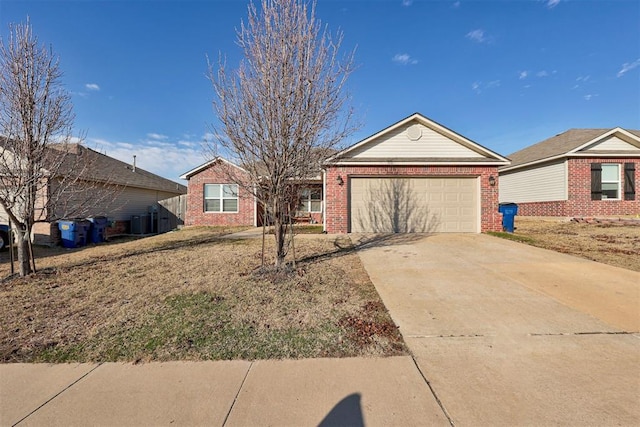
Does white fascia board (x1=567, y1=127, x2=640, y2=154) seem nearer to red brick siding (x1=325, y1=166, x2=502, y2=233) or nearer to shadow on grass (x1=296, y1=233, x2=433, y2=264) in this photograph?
red brick siding (x1=325, y1=166, x2=502, y2=233)

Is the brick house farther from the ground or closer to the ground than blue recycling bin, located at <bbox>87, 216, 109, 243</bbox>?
farther from the ground

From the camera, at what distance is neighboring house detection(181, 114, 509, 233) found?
10938 mm

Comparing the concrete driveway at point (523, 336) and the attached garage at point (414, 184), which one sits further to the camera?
the attached garage at point (414, 184)

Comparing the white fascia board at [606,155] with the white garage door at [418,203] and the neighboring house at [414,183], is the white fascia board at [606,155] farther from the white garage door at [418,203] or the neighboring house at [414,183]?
the white garage door at [418,203]

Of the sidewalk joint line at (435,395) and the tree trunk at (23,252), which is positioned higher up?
the tree trunk at (23,252)

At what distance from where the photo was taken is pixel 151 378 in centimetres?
250

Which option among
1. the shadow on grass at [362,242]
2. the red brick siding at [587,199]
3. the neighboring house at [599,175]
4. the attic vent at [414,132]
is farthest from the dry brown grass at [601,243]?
the attic vent at [414,132]

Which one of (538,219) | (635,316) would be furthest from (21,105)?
(538,219)

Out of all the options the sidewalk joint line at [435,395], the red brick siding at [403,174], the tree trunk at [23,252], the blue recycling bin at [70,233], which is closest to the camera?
the sidewalk joint line at [435,395]

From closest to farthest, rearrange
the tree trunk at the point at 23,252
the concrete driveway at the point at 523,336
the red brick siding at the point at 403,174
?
the concrete driveway at the point at 523,336
the tree trunk at the point at 23,252
the red brick siding at the point at 403,174

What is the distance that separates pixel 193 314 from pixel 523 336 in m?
4.02

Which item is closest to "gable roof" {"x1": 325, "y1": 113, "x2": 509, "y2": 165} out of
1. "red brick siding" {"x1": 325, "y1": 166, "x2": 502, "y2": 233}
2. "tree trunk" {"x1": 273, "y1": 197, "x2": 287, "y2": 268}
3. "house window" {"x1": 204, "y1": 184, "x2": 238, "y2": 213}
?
"red brick siding" {"x1": 325, "y1": 166, "x2": 502, "y2": 233}

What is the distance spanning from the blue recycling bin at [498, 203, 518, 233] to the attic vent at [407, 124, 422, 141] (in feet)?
14.9

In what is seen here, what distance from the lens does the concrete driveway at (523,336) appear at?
215 centimetres
